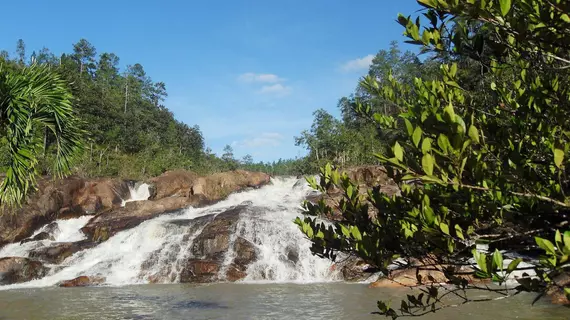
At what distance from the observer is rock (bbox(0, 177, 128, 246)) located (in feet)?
68.4

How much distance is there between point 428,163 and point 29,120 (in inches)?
259

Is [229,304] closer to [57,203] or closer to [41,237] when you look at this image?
[41,237]

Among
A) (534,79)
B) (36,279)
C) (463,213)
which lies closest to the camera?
(463,213)

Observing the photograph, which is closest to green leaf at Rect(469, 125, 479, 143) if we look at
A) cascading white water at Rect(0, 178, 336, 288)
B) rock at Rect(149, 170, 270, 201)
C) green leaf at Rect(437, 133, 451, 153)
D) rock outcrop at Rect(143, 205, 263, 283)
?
green leaf at Rect(437, 133, 451, 153)

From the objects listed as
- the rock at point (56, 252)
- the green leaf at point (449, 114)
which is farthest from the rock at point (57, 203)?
the green leaf at point (449, 114)

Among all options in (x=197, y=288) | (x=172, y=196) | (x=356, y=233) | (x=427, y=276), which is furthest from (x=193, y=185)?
(x=356, y=233)

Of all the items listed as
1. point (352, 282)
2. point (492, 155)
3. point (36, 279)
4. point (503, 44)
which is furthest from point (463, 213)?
point (36, 279)

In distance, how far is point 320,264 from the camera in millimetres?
16297

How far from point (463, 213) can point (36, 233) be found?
75.1ft

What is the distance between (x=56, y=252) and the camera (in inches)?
699

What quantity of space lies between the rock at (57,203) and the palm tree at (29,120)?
14.1 metres

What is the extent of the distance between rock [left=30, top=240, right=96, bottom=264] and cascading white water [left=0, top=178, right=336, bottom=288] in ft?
0.90

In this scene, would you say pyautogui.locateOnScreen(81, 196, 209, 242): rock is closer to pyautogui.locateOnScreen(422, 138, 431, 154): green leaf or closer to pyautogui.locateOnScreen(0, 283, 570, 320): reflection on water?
pyautogui.locateOnScreen(0, 283, 570, 320): reflection on water

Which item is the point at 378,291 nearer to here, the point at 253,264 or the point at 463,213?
the point at 253,264
